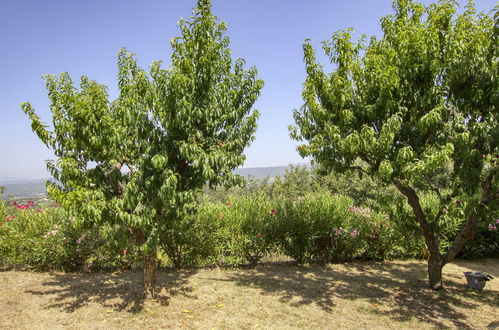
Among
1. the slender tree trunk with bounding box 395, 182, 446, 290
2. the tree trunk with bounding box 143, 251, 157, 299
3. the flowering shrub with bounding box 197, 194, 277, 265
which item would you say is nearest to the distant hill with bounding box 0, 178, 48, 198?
the tree trunk with bounding box 143, 251, 157, 299

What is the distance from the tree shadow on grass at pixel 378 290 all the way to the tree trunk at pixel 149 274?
68.5 inches

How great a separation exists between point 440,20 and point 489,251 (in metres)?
6.76

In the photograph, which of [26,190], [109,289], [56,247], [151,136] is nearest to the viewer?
[151,136]

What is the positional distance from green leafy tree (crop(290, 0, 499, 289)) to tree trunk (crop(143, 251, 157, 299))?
10.8 feet

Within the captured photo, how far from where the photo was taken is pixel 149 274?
4914 mm

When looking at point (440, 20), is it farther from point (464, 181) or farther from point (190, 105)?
point (190, 105)

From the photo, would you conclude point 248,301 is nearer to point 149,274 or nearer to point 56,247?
point 149,274

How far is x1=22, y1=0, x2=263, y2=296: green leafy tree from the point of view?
156 inches

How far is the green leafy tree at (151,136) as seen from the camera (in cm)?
396

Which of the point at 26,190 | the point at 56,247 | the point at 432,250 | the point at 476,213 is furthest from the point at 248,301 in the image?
A: the point at 26,190

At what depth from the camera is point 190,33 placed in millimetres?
4598

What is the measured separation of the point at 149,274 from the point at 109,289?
1.21 metres

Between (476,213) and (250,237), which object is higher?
(476,213)

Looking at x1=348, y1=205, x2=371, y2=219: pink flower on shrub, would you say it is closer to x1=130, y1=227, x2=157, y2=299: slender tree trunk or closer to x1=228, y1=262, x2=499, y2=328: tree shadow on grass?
x1=228, y1=262, x2=499, y2=328: tree shadow on grass
